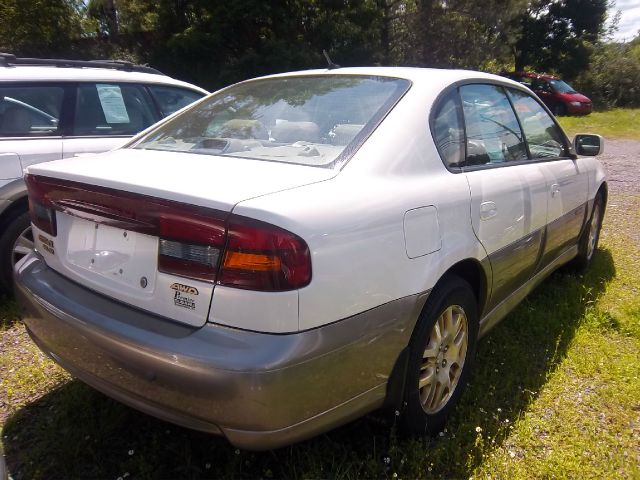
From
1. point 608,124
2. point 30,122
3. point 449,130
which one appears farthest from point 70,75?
point 608,124

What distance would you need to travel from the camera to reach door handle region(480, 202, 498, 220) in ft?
8.18

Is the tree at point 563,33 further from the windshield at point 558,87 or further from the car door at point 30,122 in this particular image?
the car door at point 30,122

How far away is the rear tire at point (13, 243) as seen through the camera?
3539 millimetres

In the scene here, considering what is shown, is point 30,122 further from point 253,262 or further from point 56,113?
point 253,262

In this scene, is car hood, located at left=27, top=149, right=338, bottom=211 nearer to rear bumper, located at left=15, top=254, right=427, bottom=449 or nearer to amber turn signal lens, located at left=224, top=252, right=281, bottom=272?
amber turn signal lens, located at left=224, top=252, right=281, bottom=272

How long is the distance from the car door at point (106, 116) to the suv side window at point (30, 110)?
0.44 ft

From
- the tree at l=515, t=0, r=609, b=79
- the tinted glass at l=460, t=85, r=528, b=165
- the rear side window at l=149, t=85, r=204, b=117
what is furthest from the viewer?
the tree at l=515, t=0, r=609, b=79

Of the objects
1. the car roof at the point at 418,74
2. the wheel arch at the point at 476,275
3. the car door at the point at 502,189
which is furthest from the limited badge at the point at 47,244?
the car door at the point at 502,189

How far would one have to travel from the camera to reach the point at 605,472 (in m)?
2.26

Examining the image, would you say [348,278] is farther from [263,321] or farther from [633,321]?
[633,321]

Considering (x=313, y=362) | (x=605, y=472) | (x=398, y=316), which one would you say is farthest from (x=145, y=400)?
(x=605, y=472)

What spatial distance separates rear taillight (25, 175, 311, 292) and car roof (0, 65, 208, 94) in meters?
2.59

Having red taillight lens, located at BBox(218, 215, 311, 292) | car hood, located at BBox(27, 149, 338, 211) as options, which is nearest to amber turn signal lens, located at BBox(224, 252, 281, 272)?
red taillight lens, located at BBox(218, 215, 311, 292)

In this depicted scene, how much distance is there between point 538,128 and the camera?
11.8 feet
